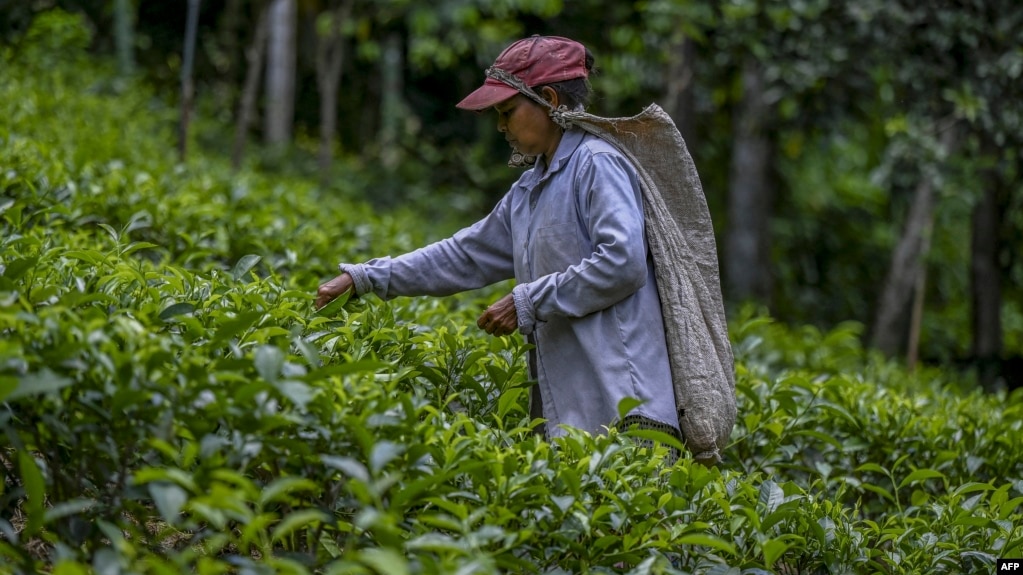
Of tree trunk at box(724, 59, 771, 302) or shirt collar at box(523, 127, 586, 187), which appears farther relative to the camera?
tree trunk at box(724, 59, 771, 302)

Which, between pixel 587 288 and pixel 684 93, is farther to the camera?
pixel 684 93

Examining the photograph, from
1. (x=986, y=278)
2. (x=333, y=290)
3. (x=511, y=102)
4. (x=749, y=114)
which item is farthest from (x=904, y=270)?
(x=333, y=290)

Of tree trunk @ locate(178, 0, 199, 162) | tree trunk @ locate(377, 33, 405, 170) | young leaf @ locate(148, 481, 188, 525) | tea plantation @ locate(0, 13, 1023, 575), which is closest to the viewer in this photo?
young leaf @ locate(148, 481, 188, 525)

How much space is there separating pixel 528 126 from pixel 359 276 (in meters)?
0.72

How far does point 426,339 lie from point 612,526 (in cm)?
99

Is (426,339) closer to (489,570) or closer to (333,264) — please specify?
(489,570)

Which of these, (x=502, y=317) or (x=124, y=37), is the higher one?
(x=124, y=37)

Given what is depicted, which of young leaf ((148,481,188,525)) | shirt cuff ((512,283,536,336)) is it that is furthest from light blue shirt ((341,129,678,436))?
young leaf ((148,481,188,525))

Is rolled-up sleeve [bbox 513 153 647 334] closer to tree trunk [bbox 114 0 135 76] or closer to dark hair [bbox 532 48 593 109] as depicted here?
dark hair [bbox 532 48 593 109]

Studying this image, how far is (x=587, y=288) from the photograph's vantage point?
3.21m

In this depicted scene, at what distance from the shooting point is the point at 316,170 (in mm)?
11617

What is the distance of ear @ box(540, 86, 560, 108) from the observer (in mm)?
3410

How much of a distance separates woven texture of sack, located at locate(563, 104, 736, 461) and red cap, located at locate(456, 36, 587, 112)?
13 centimetres

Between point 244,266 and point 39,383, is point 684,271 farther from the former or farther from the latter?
point 39,383
